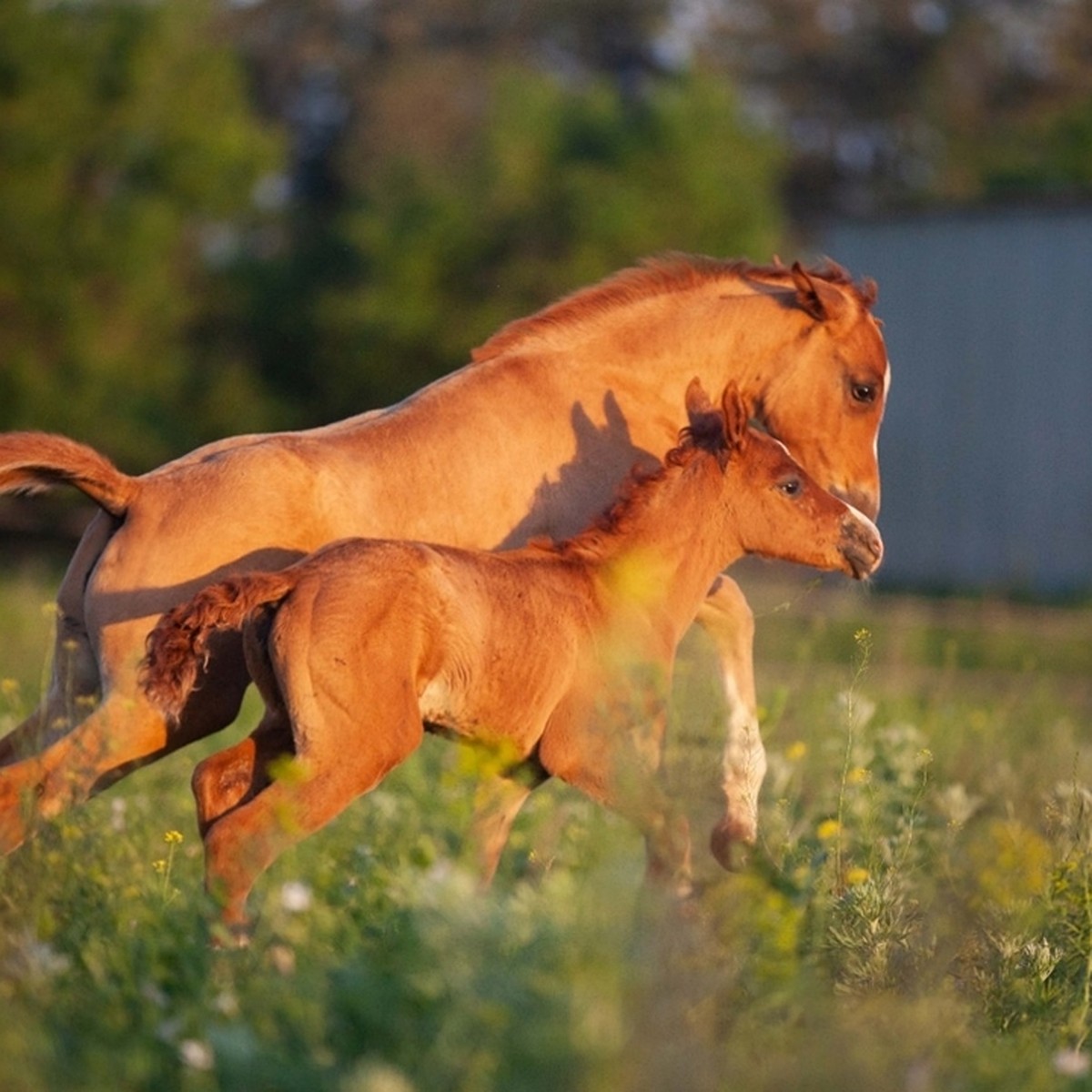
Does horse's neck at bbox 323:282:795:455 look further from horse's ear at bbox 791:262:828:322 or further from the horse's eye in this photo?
the horse's eye

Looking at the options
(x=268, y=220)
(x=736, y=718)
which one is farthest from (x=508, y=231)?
(x=736, y=718)

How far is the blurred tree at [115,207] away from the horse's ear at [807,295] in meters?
22.3

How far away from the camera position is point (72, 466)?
6.78m

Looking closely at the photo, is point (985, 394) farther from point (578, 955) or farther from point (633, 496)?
point (578, 955)

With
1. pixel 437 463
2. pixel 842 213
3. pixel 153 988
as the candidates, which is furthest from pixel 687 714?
pixel 842 213

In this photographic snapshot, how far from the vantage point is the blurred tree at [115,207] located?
1141 inches

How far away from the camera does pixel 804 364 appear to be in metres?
7.60

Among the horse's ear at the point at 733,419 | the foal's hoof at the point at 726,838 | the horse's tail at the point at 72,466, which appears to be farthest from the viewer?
the horse's ear at the point at 733,419

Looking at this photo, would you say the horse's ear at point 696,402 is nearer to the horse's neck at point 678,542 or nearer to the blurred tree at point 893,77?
the horse's neck at point 678,542

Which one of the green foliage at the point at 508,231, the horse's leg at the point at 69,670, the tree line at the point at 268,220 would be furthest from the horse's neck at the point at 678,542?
the green foliage at the point at 508,231

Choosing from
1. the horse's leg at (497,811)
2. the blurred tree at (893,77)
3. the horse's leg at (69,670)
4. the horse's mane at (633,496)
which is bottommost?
the blurred tree at (893,77)

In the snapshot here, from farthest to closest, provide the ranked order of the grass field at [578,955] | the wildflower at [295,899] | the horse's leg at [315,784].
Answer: the horse's leg at [315,784] < the wildflower at [295,899] < the grass field at [578,955]

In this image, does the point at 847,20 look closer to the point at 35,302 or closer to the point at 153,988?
the point at 35,302

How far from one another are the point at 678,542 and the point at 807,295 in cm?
119
